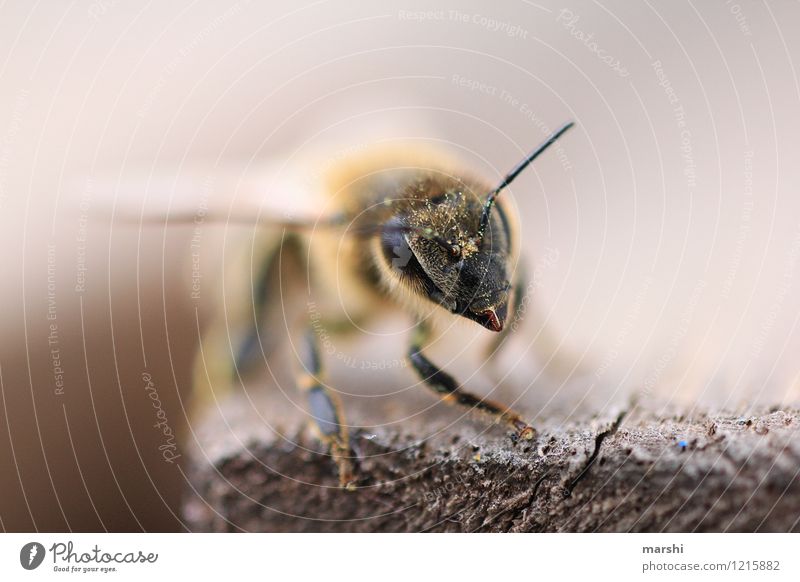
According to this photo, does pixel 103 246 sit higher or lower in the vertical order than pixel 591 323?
higher

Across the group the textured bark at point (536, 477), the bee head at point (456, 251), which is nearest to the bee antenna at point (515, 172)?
the bee head at point (456, 251)

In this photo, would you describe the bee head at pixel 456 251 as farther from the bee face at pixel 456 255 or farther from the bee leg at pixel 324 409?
the bee leg at pixel 324 409

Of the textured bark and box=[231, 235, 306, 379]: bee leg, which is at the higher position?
box=[231, 235, 306, 379]: bee leg

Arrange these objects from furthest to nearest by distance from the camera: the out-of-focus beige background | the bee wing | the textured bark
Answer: the out-of-focus beige background → the bee wing → the textured bark

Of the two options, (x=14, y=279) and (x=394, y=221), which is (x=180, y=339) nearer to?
(x=14, y=279)

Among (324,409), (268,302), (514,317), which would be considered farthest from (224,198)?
(514,317)

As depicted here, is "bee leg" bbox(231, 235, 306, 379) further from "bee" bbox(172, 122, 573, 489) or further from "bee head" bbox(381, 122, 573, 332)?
"bee head" bbox(381, 122, 573, 332)

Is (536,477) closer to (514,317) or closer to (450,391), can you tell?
(450,391)

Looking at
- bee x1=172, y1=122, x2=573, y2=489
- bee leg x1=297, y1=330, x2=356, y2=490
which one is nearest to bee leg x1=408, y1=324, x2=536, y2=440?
bee x1=172, y1=122, x2=573, y2=489
